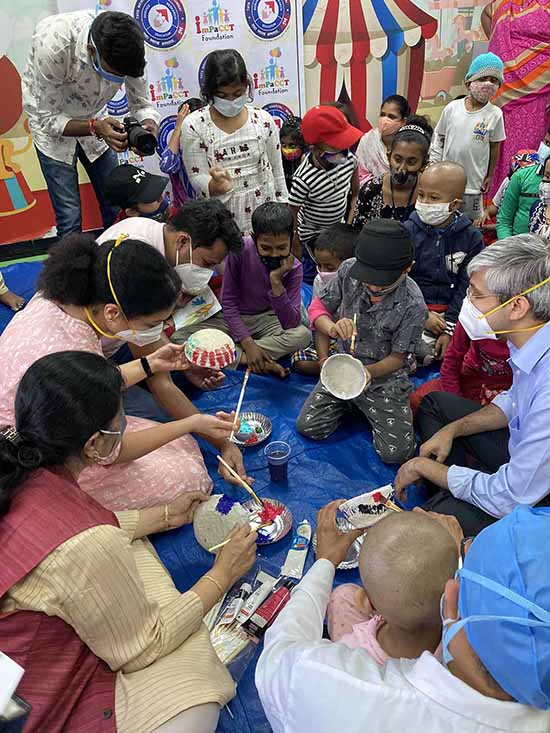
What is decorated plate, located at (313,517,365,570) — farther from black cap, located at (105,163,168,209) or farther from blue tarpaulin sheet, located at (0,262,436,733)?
black cap, located at (105,163,168,209)

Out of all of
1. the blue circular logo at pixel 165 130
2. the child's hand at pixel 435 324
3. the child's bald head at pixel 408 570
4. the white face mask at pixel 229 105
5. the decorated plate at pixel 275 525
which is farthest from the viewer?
the blue circular logo at pixel 165 130

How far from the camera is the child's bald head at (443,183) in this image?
114 inches

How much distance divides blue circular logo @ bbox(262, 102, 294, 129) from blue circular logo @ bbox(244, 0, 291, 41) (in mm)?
542

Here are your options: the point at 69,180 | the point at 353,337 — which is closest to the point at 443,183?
the point at 353,337

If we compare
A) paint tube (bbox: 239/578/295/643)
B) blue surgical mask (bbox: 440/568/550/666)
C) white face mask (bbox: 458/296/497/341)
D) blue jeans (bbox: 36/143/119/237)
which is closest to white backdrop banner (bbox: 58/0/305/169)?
blue jeans (bbox: 36/143/119/237)

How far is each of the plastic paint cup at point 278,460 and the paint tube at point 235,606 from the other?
583 millimetres

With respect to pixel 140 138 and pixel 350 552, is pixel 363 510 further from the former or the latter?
pixel 140 138

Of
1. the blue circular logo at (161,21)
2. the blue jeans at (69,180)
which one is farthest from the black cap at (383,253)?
the blue circular logo at (161,21)

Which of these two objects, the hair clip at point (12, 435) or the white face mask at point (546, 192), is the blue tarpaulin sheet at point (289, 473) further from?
the white face mask at point (546, 192)

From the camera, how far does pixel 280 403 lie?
2.88 m

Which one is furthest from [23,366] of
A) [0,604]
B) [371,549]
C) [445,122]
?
[445,122]

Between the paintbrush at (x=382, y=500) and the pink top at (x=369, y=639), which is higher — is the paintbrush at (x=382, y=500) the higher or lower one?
the lower one

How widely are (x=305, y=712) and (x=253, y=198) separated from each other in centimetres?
333

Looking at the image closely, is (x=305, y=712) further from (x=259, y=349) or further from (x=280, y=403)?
(x=259, y=349)
